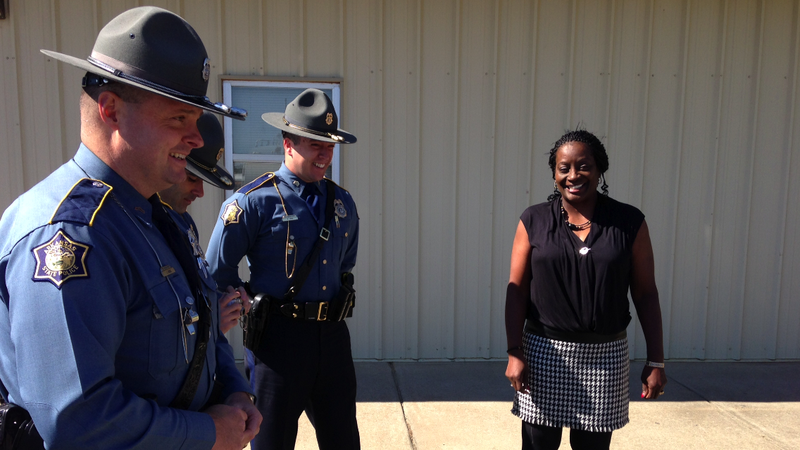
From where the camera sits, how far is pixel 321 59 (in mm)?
4348

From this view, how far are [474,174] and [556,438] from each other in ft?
8.47

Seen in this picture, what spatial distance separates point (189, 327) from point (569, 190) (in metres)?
1.80

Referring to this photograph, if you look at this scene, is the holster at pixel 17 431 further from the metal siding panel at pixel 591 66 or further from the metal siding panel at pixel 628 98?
the metal siding panel at pixel 628 98

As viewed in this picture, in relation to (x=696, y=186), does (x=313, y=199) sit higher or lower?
higher

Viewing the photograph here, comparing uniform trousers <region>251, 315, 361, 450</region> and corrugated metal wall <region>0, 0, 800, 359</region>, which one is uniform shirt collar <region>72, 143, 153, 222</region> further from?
corrugated metal wall <region>0, 0, 800, 359</region>

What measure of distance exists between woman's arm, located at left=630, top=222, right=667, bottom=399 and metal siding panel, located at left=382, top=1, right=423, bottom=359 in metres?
2.38

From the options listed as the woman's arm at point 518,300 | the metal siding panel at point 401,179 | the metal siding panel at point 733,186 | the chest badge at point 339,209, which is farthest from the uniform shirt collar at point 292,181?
the metal siding panel at point 733,186

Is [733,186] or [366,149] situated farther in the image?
[733,186]

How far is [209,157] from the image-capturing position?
87.0 inches

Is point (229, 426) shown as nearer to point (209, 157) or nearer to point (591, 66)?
point (209, 157)

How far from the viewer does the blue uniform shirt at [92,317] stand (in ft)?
3.12

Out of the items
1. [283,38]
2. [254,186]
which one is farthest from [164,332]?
[283,38]

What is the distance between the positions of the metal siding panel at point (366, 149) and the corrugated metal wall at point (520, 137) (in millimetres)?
13

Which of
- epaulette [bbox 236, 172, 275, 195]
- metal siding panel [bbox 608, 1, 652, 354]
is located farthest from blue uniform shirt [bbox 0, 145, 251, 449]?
metal siding panel [bbox 608, 1, 652, 354]
